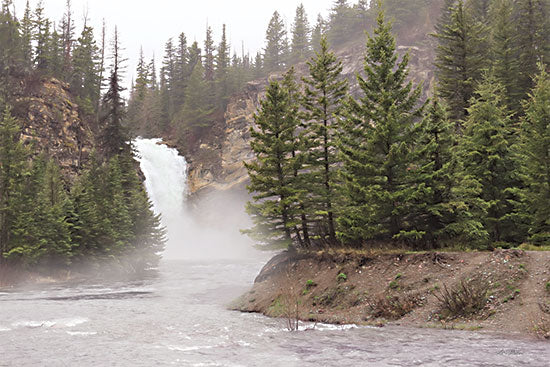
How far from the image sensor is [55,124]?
56.8 metres

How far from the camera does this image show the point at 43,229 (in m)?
35.0

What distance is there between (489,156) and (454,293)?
12683 mm

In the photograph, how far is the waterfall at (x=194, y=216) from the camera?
66875 millimetres

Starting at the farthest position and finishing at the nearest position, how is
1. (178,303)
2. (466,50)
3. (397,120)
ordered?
(466,50)
(178,303)
(397,120)

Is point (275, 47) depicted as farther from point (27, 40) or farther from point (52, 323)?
point (52, 323)

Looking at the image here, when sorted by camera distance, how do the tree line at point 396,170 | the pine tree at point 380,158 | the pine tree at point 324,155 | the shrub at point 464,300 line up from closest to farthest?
the shrub at point 464,300 → the pine tree at point 380,158 → the tree line at point 396,170 → the pine tree at point 324,155

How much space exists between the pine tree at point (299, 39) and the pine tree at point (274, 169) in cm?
6915

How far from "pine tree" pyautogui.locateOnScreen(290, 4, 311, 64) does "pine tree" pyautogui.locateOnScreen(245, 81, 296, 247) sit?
6915cm

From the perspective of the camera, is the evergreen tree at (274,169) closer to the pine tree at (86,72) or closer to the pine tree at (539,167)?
the pine tree at (539,167)

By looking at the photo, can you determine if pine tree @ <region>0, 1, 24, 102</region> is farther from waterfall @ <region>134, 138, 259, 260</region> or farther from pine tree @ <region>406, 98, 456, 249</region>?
pine tree @ <region>406, 98, 456, 249</region>

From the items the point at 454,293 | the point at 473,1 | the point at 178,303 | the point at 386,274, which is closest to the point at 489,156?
the point at 386,274

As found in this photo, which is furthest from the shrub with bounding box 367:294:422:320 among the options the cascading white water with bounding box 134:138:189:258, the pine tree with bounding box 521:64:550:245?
the cascading white water with bounding box 134:138:189:258

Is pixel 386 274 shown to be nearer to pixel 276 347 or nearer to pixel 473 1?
pixel 276 347

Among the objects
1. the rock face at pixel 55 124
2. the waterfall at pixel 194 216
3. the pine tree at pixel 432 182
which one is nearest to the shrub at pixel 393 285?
the pine tree at pixel 432 182
